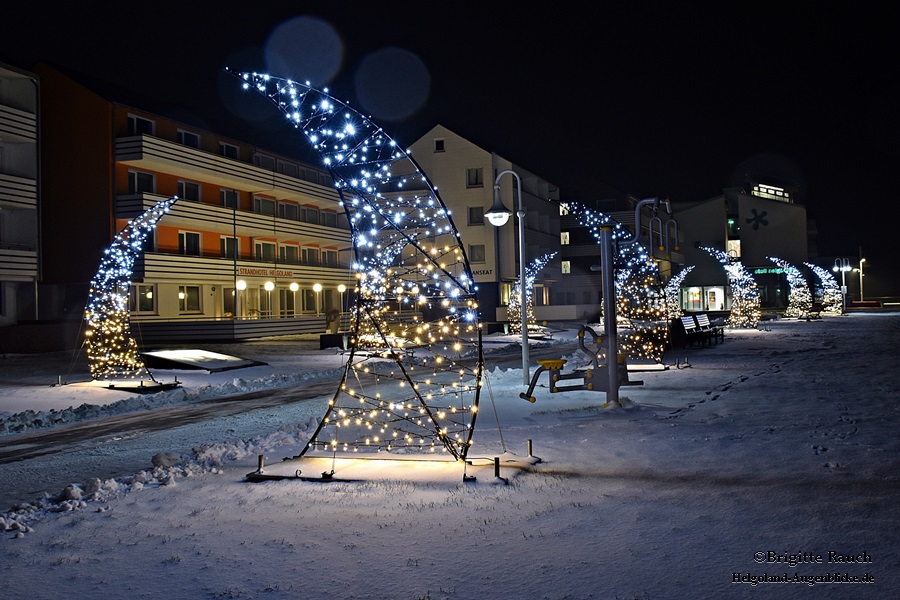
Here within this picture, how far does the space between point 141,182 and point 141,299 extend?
5.65 meters

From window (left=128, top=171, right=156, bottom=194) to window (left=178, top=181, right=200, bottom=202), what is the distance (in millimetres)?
1651

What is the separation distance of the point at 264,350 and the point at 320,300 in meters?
23.1

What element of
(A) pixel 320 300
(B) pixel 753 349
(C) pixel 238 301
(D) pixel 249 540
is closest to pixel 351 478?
(D) pixel 249 540

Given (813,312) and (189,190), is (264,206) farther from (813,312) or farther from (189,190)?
(813,312)

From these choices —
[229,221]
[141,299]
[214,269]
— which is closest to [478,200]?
[229,221]

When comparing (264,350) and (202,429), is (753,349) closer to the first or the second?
(264,350)

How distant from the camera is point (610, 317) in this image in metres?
13.3

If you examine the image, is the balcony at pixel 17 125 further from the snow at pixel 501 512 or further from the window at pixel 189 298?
the snow at pixel 501 512

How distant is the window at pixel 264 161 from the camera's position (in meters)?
45.3

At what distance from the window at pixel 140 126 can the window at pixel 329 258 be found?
54.7 feet

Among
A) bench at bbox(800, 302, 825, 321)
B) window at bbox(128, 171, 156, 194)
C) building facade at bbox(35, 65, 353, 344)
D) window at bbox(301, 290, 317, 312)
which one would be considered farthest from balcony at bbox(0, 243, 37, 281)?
bench at bbox(800, 302, 825, 321)

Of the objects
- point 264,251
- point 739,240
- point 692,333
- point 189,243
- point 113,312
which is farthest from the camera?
point 739,240

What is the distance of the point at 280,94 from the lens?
31.0 ft

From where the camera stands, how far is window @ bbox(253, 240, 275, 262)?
45.8m
